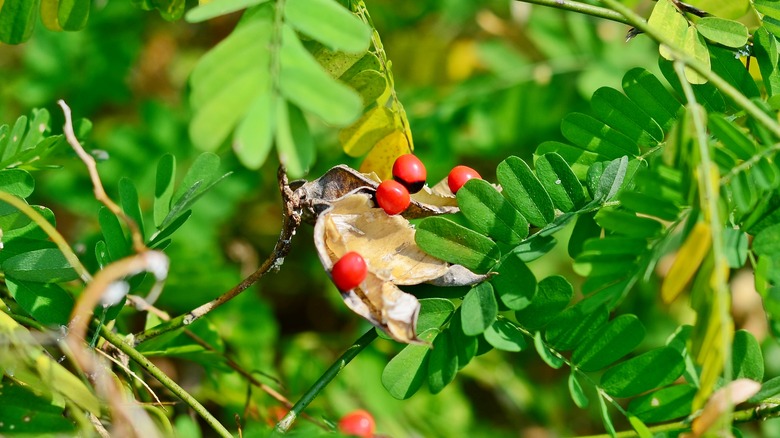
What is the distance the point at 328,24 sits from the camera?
2.88ft

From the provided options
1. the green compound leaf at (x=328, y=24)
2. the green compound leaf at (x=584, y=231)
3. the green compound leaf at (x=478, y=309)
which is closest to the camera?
the green compound leaf at (x=328, y=24)

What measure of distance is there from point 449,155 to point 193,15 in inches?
57.1

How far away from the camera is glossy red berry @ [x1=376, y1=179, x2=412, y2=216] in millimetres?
1011

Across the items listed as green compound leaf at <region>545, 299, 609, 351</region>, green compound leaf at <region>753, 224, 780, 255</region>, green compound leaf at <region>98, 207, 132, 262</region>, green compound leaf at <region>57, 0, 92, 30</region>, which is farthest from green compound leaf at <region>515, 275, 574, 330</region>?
green compound leaf at <region>57, 0, 92, 30</region>

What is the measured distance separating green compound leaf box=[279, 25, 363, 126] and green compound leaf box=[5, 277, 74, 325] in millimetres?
464

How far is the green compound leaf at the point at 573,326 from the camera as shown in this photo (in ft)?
3.32

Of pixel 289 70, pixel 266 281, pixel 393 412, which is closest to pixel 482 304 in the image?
pixel 289 70

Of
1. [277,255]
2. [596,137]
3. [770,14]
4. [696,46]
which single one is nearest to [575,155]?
[596,137]

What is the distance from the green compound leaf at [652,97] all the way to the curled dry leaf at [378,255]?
0.38 m

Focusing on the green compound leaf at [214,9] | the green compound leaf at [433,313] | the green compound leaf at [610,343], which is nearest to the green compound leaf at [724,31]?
the green compound leaf at [610,343]

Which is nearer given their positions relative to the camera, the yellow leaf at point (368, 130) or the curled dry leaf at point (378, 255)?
the curled dry leaf at point (378, 255)

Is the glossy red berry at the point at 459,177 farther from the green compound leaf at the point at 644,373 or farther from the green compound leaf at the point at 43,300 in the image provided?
the green compound leaf at the point at 43,300

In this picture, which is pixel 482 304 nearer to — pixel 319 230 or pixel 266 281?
pixel 319 230

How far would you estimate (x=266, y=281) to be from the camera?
2682 millimetres
